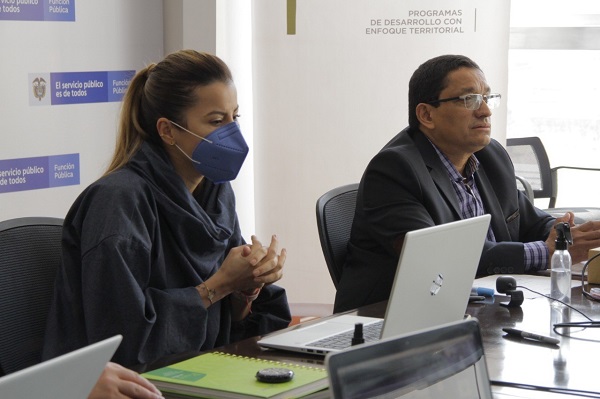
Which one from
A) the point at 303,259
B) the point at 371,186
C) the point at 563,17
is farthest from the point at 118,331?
the point at 563,17

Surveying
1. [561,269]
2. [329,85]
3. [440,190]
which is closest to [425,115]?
[440,190]

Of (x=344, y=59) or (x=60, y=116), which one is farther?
(x=344, y=59)

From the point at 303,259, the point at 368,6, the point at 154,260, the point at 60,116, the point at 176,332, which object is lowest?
the point at 303,259

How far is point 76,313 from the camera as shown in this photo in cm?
220

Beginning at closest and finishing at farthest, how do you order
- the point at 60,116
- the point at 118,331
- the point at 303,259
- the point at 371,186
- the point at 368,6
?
the point at 118,331
the point at 371,186
the point at 60,116
the point at 368,6
the point at 303,259

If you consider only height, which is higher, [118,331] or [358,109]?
[358,109]

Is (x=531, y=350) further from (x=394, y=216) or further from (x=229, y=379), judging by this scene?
(x=394, y=216)

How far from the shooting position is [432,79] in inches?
122

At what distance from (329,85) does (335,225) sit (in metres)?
1.54

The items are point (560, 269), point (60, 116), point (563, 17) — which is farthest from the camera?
point (563, 17)

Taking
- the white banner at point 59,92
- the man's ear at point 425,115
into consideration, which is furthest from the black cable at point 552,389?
the white banner at point 59,92

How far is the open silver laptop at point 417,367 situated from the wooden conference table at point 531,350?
0.50 metres

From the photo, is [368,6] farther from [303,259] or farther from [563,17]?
[563,17]

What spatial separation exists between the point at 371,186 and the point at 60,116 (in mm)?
1596
